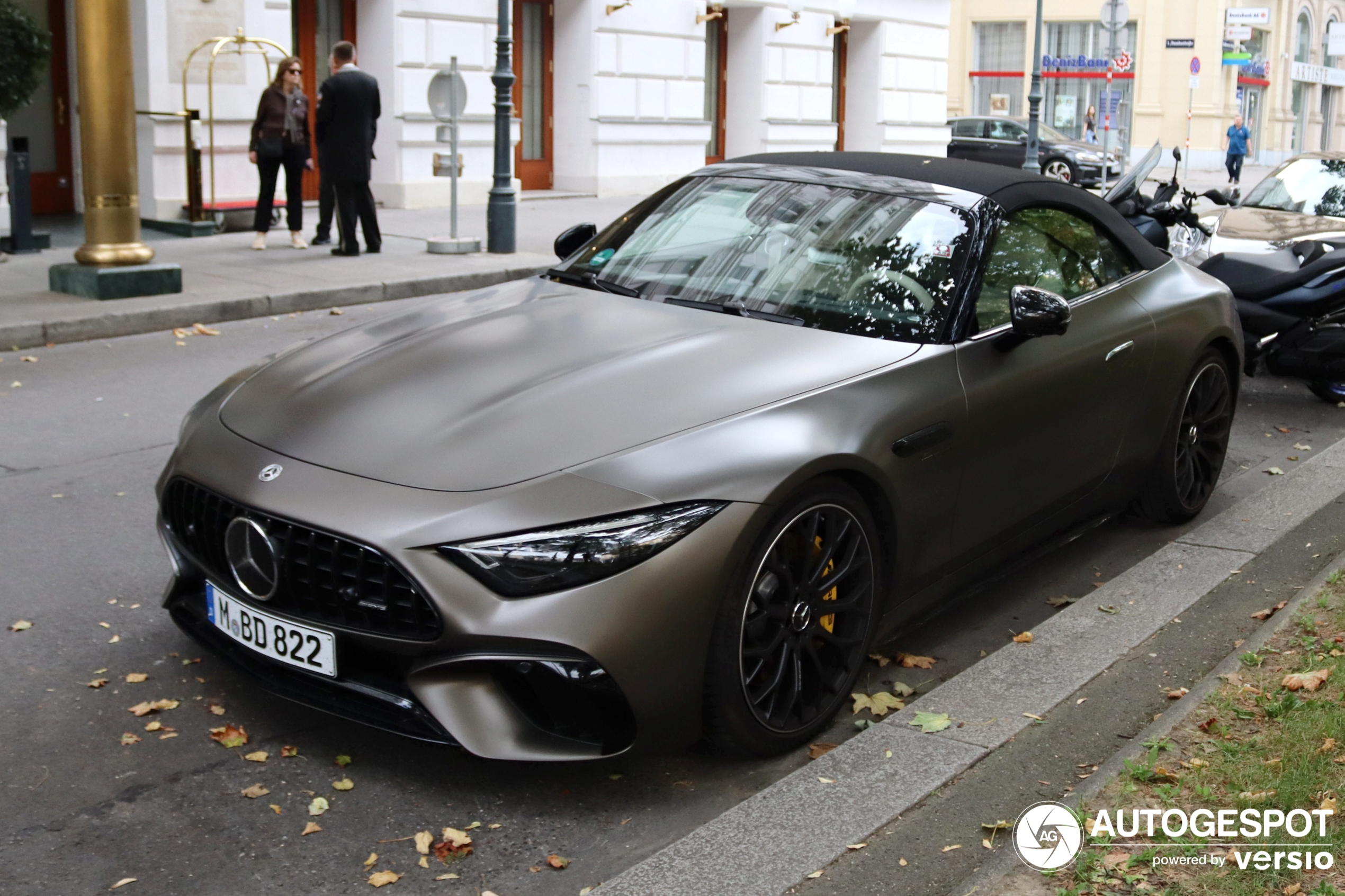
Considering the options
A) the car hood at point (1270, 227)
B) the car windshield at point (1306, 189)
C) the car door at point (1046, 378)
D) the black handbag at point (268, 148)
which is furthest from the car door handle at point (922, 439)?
the black handbag at point (268, 148)

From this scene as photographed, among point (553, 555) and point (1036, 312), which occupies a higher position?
point (1036, 312)

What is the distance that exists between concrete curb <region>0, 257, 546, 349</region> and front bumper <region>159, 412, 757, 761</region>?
7.13 metres

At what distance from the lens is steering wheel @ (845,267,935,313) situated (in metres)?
4.50

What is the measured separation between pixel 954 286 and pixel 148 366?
6.17 meters

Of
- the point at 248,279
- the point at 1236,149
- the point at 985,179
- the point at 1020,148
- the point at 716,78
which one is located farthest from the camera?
the point at 1236,149

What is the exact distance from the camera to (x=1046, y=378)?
474cm

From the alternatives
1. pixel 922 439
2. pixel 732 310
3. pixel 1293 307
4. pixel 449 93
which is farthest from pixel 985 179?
pixel 449 93

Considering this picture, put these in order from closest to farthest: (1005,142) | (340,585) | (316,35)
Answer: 1. (340,585)
2. (316,35)
3. (1005,142)

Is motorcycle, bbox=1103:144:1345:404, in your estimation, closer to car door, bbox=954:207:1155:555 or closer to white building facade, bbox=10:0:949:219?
car door, bbox=954:207:1155:555

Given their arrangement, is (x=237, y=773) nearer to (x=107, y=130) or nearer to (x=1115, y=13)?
(x=107, y=130)

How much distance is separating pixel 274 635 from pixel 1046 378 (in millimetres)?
2540

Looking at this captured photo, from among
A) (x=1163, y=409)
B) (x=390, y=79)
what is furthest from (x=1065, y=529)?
(x=390, y=79)

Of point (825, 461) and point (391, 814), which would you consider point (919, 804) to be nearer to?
point (825, 461)

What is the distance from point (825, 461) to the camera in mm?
3746
